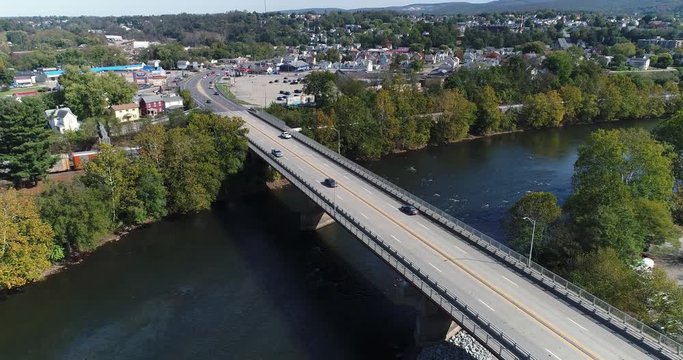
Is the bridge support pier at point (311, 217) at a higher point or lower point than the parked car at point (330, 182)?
lower

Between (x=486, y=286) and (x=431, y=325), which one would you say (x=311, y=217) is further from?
(x=486, y=286)

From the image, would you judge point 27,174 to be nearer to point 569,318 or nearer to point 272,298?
point 272,298

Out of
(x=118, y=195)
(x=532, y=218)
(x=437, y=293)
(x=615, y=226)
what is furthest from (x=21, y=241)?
(x=615, y=226)

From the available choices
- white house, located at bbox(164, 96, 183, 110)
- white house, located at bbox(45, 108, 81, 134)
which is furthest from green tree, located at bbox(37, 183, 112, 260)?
white house, located at bbox(164, 96, 183, 110)

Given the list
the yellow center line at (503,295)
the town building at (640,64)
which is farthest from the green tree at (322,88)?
the town building at (640,64)

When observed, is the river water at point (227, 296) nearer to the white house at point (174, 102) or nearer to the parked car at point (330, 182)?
the parked car at point (330, 182)

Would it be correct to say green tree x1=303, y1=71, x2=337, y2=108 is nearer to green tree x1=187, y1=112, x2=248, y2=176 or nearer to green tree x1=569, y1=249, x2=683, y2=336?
green tree x1=187, y1=112, x2=248, y2=176
